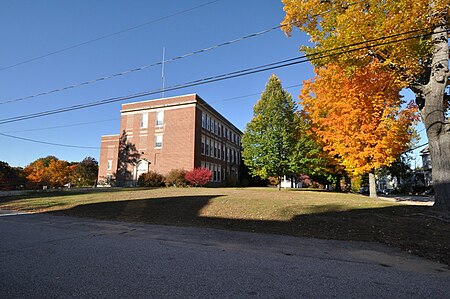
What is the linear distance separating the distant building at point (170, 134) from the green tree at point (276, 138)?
29.7 feet

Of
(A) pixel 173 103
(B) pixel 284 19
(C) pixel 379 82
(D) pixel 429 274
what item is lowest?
(D) pixel 429 274

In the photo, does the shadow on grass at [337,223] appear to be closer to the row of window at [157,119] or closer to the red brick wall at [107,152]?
the row of window at [157,119]

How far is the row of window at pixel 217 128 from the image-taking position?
37.9m

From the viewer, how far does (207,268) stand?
15.1 feet

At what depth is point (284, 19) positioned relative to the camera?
1231 cm

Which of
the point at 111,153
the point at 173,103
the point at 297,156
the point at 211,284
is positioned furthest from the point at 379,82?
the point at 111,153

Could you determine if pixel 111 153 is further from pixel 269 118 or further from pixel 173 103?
pixel 269 118

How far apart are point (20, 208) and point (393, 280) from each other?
1744cm

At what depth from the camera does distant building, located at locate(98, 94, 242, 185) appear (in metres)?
34.3

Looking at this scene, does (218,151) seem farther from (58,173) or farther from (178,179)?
(58,173)

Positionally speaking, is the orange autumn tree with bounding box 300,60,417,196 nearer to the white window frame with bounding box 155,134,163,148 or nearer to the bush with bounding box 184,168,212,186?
the bush with bounding box 184,168,212,186

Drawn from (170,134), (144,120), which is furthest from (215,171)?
(144,120)

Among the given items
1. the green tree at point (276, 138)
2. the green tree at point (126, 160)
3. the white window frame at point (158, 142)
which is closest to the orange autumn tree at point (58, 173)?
the green tree at point (126, 160)

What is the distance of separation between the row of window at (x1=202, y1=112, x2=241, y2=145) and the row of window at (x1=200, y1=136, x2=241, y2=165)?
5.53 feet
